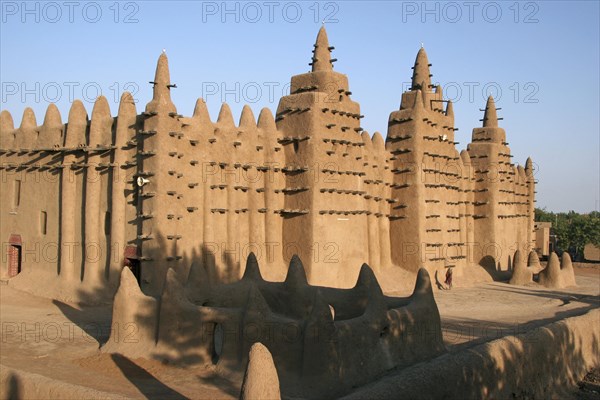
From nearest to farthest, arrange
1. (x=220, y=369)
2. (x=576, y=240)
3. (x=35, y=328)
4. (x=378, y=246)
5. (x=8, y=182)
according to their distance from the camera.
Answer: (x=220, y=369)
(x=35, y=328)
(x=8, y=182)
(x=378, y=246)
(x=576, y=240)

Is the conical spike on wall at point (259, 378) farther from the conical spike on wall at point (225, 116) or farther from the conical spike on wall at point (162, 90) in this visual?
the conical spike on wall at point (225, 116)

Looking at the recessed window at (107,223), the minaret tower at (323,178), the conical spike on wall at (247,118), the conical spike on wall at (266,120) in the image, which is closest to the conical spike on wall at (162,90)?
the conical spike on wall at (247,118)

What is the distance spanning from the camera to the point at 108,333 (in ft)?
A: 51.0

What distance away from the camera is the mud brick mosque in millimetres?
19375

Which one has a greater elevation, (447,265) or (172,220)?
(172,220)

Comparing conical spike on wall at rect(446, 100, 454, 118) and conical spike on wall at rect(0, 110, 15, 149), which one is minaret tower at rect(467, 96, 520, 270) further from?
conical spike on wall at rect(0, 110, 15, 149)

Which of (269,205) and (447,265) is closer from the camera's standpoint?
(269,205)

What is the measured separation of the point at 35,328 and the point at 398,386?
432 inches

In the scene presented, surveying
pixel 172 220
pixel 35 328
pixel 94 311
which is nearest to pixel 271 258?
pixel 172 220

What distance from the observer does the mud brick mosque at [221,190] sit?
63.6 feet

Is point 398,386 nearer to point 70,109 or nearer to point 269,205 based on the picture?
point 269,205

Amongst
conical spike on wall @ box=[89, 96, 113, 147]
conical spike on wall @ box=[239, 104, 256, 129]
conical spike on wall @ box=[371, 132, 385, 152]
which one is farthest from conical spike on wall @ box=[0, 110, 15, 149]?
conical spike on wall @ box=[371, 132, 385, 152]

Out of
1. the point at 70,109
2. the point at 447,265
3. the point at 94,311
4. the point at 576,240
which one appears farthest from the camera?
the point at 576,240

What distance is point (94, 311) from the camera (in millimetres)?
18766
